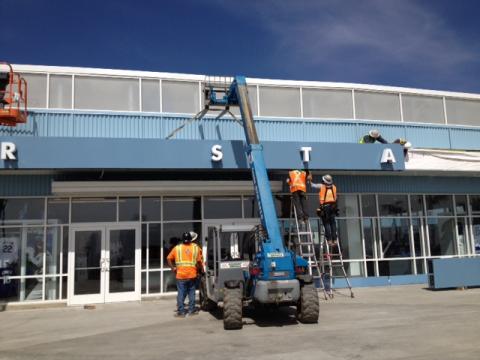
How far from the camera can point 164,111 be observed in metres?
16.0

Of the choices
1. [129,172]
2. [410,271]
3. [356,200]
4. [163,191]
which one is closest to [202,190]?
[163,191]

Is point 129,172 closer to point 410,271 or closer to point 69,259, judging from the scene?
point 69,259

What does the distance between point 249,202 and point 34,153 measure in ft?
22.4

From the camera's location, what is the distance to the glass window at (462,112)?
19.2m

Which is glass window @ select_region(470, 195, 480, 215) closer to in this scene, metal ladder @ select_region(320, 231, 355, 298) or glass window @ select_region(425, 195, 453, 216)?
glass window @ select_region(425, 195, 453, 216)

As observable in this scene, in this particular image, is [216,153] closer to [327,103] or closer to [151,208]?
[151,208]

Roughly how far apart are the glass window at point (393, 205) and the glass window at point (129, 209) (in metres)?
8.59

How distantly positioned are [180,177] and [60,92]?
4.90 m

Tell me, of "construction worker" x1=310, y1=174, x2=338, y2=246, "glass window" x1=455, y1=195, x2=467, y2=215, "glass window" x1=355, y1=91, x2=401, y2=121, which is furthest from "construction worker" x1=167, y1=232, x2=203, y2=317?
"glass window" x1=455, y1=195, x2=467, y2=215

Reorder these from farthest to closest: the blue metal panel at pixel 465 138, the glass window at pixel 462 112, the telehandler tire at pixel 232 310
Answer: the glass window at pixel 462 112 < the blue metal panel at pixel 465 138 < the telehandler tire at pixel 232 310

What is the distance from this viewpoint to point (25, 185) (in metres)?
14.0

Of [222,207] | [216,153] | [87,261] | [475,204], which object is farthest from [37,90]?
[475,204]

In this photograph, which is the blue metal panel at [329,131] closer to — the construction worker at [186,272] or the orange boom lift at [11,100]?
the construction worker at [186,272]

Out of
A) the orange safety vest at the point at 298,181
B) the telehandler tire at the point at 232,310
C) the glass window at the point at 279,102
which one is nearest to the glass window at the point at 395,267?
the orange safety vest at the point at 298,181
